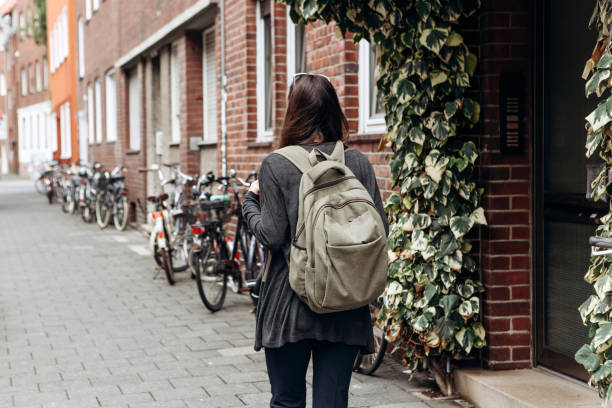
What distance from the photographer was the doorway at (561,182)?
16.3 ft

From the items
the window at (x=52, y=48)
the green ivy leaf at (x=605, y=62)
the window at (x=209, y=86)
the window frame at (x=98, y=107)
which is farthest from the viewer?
the window at (x=52, y=48)

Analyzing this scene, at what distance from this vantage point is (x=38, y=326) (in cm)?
802

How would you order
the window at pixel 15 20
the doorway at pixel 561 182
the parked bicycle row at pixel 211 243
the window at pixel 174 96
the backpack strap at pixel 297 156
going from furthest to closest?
the window at pixel 15 20 → the window at pixel 174 96 → the parked bicycle row at pixel 211 243 → the doorway at pixel 561 182 → the backpack strap at pixel 297 156

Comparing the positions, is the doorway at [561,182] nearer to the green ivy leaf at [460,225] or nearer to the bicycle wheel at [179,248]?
the green ivy leaf at [460,225]

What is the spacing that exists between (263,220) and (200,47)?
10.8 metres

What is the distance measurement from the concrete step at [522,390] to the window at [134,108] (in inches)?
571

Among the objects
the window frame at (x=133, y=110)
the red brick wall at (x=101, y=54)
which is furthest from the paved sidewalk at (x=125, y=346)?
the red brick wall at (x=101, y=54)

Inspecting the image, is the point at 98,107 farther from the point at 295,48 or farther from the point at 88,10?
the point at 295,48

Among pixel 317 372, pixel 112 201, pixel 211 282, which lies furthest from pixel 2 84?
pixel 317 372

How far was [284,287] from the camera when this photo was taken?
10.8 ft

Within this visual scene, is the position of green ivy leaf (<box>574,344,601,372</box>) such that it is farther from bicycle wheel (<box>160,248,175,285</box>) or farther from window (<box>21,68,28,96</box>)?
window (<box>21,68,28,96</box>)

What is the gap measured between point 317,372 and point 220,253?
5846 mm

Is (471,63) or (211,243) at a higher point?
(471,63)

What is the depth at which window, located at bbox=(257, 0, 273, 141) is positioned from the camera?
10.1m
